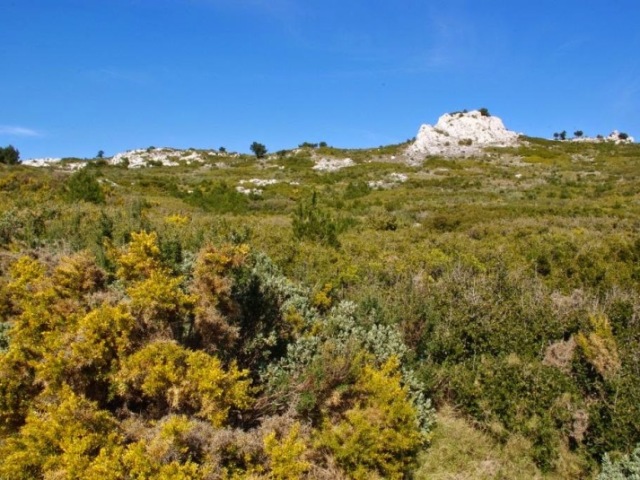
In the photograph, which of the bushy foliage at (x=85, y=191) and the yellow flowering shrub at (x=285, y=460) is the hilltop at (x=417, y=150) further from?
the yellow flowering shrub at (x=285, y=460)

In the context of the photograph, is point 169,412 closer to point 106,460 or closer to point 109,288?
Result: point 106,460

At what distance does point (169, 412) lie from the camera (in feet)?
16.1

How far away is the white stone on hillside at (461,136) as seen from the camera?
2837 inches

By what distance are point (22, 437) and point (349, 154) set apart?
7063cm

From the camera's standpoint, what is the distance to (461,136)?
82.0 m

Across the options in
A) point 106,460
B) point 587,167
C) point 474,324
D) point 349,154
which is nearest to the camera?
point 106,460

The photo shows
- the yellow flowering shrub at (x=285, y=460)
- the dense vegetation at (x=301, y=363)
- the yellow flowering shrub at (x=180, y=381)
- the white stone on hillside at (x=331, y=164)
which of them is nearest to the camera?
the yellow flowering shrub at (x=285, y=460)

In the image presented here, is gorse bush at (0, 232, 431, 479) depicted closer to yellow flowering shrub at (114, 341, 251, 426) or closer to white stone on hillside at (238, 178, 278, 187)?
yellow flowering shrub at (114, 341, 251, 426)

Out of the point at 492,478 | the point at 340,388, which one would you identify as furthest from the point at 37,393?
the point at 492,478

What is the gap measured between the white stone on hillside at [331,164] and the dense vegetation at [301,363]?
161 feet

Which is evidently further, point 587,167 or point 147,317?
point 587,167

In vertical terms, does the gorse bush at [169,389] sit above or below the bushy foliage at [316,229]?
below

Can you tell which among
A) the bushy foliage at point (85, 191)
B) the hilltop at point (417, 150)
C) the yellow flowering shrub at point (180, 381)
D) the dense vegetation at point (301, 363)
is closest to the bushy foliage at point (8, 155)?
the hilltop at point (417, 150)

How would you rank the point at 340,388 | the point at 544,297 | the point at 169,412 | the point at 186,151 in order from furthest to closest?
the point at 186,151 → the point at 544,297 → the point at 340,388 → the point at 169,412
